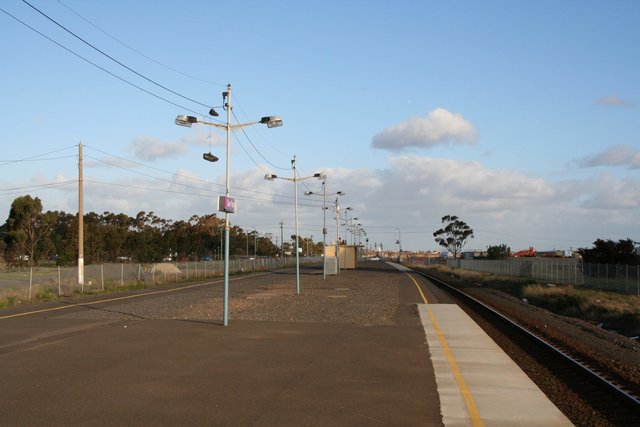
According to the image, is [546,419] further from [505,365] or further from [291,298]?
[291,298]

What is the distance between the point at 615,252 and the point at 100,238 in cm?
6053

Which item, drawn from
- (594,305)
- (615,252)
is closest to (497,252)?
(615,252)

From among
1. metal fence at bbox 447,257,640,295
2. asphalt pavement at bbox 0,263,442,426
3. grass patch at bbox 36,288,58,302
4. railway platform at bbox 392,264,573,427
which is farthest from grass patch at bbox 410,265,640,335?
grass patch at bbox 36,288,58,302

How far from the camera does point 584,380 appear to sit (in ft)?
38.4

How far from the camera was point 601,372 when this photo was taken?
497 inches

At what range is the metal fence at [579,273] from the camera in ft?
128

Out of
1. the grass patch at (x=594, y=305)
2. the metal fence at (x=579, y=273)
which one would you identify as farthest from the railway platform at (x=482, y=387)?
the metal fence at (x=579, y=273)

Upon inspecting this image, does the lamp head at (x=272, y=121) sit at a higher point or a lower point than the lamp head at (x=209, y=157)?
higher

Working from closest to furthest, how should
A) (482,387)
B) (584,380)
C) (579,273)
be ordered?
(482,387) < (584,380) < (579,273)

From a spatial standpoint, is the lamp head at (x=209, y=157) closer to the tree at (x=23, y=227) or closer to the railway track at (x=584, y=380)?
the railway track at (x=584, y=380)

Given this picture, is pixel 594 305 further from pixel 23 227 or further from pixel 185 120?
pixel 23 227

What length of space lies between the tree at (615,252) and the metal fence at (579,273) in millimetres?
3122

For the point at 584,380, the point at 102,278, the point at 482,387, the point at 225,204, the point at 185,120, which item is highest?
the point at 185,120

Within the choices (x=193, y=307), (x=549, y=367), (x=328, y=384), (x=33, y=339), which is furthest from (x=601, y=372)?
(x=193, y=307)
